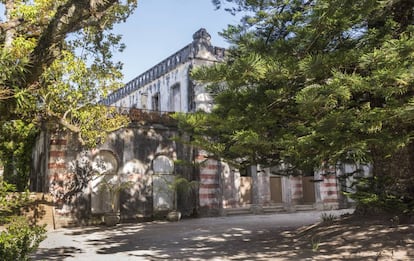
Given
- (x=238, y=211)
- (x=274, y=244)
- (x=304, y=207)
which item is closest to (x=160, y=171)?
(x=238, y=211)

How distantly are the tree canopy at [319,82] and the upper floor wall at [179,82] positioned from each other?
30.4 ft

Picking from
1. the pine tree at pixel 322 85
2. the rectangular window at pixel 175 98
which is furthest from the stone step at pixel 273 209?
the pine tree at pixel 322 85

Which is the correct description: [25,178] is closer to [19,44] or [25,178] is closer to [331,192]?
[19,44]

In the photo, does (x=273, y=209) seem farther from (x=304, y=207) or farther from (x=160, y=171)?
(x=160, y=171)

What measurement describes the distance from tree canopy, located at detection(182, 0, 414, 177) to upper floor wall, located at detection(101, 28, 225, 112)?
9.27 meters

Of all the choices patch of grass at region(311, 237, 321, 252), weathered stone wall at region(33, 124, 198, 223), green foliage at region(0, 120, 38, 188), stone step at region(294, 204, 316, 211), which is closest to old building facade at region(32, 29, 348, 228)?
weathered stone wall at region(33, 124, 198, 223)

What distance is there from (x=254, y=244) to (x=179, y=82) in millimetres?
12440

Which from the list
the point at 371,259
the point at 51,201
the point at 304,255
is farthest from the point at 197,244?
the point at 51,201

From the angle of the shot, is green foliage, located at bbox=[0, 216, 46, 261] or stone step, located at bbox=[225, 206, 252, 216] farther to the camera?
stone step, located at bbox=[225, 206, 252, 216]

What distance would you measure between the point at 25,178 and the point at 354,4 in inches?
659

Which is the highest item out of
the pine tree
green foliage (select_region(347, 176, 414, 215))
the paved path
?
the pine tree

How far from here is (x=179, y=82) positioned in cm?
2019

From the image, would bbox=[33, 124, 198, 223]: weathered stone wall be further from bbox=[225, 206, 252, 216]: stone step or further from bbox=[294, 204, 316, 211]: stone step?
bbox=[294, 204, 316, 211]: stone step

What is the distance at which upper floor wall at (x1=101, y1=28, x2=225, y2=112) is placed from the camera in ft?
63.0
